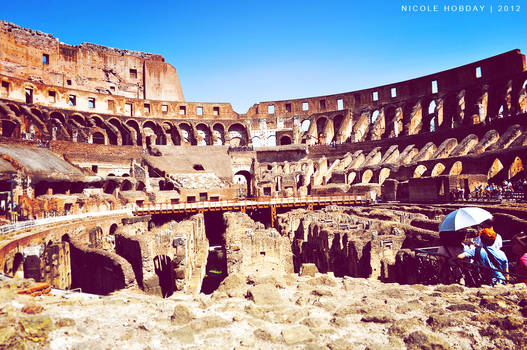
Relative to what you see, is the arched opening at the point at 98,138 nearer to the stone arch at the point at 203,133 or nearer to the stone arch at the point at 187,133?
the stone arch at the point at 187,133

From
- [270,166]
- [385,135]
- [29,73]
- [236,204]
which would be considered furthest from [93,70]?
[385,135]

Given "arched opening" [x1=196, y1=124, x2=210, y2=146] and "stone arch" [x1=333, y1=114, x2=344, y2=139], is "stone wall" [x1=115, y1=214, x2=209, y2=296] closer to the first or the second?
"arched opening" [x1=196, y1=124, x2=210, y2=146]

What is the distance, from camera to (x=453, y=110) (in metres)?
43.3

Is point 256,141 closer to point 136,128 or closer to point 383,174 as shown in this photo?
point 136,128

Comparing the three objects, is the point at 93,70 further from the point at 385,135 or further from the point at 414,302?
the point at 414,302

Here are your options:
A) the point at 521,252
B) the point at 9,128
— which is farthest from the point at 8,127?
the point at 521,252

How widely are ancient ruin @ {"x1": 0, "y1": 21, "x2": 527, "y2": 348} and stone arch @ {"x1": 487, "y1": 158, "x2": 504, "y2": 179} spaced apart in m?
0.15

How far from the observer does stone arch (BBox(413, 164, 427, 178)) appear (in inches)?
1289

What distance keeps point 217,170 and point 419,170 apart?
71.9 ft

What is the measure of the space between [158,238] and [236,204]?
16535 mm

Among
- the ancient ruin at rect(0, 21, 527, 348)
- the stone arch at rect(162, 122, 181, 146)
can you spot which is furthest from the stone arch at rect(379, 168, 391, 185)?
the stone arch at rect(162, 122, 181, 146)

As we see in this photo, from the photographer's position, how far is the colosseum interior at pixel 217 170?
39.2 feet

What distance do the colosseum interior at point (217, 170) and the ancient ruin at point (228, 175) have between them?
0.12 metres

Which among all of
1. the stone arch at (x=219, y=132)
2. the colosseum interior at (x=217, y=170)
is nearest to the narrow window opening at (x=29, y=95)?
the colosseum interior at (x=217, y=170)
